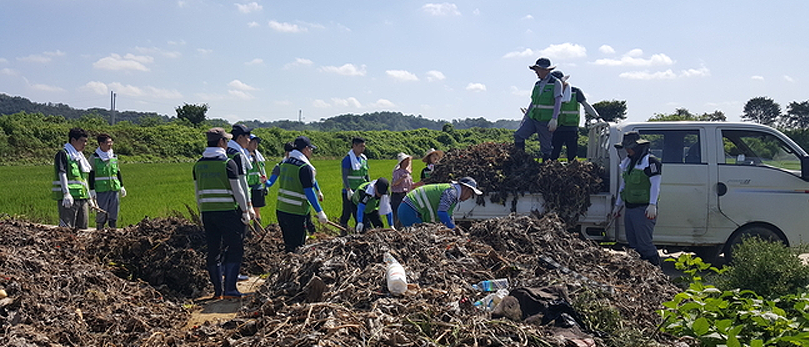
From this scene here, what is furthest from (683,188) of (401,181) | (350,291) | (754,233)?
(350,291)

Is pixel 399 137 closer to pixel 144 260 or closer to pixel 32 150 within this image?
pixel 32 150

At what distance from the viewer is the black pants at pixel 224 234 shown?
17.9ft

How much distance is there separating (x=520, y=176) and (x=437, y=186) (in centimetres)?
147

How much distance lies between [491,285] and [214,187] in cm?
309

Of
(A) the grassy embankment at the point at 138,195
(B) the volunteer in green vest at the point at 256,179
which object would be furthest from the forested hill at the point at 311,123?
(B) the volunteer in green vest at the point at 256,179

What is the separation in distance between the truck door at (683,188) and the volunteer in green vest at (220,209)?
5057mm

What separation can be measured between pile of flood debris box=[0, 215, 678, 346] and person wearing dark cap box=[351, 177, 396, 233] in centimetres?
156

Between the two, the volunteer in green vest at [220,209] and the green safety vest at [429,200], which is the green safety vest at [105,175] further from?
the green safety vest at [429,200]

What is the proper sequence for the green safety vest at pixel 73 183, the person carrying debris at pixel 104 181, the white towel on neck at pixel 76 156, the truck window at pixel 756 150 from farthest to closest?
the person carrying debris at pixel 104 181 → the white towel on neck at pixel 76 156 → the green safety vest at pixel 73 183 → the truck window at pixel 756 150

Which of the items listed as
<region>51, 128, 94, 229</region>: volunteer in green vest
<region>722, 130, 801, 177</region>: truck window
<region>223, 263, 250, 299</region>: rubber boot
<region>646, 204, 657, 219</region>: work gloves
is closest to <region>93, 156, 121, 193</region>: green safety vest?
<region>51, 128, 94, 229</region>: volunteer in green vest

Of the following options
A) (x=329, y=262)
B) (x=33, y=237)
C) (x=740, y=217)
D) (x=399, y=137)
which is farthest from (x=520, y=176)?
(x=399, y=137)

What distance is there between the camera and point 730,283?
421cm

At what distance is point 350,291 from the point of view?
11.7 ft

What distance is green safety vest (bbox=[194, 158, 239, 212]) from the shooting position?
5414 mm
